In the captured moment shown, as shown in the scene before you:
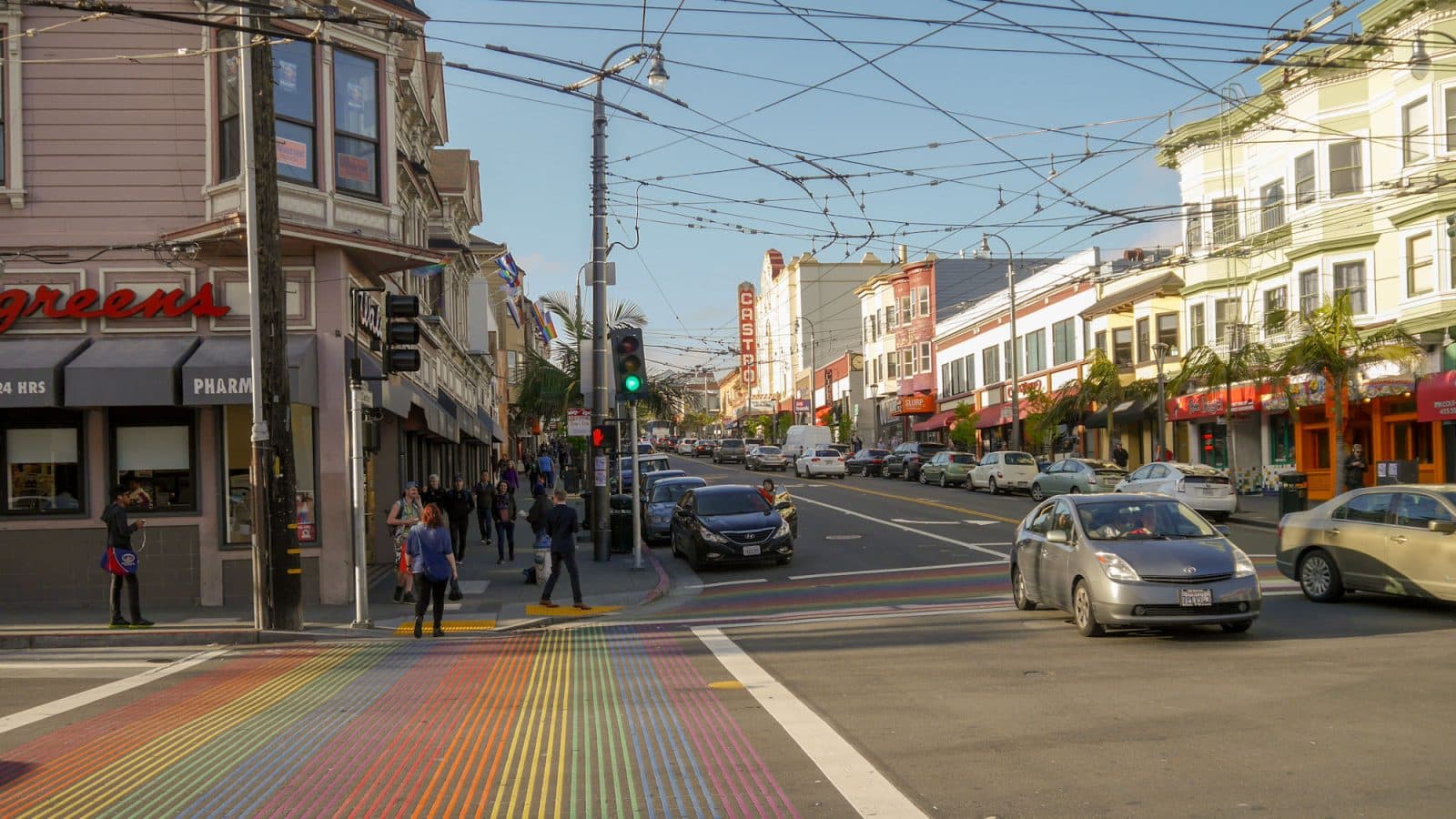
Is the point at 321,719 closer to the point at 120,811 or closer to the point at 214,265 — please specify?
the point at 120,811

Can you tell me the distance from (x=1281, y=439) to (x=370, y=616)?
31984 mm

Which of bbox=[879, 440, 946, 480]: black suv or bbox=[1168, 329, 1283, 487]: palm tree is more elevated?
bbox=[1168, 329, 1283, 487]: palm tree

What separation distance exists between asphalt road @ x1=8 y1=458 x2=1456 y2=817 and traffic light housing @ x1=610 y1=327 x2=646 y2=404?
7043mm

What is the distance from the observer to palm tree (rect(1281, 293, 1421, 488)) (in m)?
29.9

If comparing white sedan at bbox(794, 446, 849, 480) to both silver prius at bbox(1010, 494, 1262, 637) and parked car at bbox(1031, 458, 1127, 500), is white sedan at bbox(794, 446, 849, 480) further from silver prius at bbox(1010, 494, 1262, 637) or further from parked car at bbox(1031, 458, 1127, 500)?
silver prius at bbox(1010, 494, 1262, 637)

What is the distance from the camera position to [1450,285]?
30219mm

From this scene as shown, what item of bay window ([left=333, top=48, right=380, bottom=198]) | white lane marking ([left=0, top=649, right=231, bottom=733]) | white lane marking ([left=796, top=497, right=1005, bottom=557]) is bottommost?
white lane marking ([left=796, top=497, right=1005, bottom=557])

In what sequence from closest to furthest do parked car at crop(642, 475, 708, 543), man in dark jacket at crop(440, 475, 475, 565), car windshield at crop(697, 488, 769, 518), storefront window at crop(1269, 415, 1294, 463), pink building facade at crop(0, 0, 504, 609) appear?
pink building facade at crop(0, 0, 504, 609)
car windshield at crop(697, 488, 769, 518)
man in dark jacket at crop(440, 475, 475, 565)
parked car at crop(642, 475, 708, 543)
storefront window at crop(1269, 415, 1294, 463)

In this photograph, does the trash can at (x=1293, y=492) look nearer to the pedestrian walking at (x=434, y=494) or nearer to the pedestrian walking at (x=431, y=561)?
the pedestrian walking at (x=434, y=494)

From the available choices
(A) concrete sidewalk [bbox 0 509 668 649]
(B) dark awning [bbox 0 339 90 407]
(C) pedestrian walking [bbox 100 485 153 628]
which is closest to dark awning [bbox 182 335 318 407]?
(B) dark awning [bbox 0 339 90 407]

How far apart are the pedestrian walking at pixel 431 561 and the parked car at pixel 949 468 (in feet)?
114

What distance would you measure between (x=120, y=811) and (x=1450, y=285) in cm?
3154

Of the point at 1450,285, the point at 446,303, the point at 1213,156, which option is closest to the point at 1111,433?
the point at 1213,156

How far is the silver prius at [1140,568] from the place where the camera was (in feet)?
40.0
